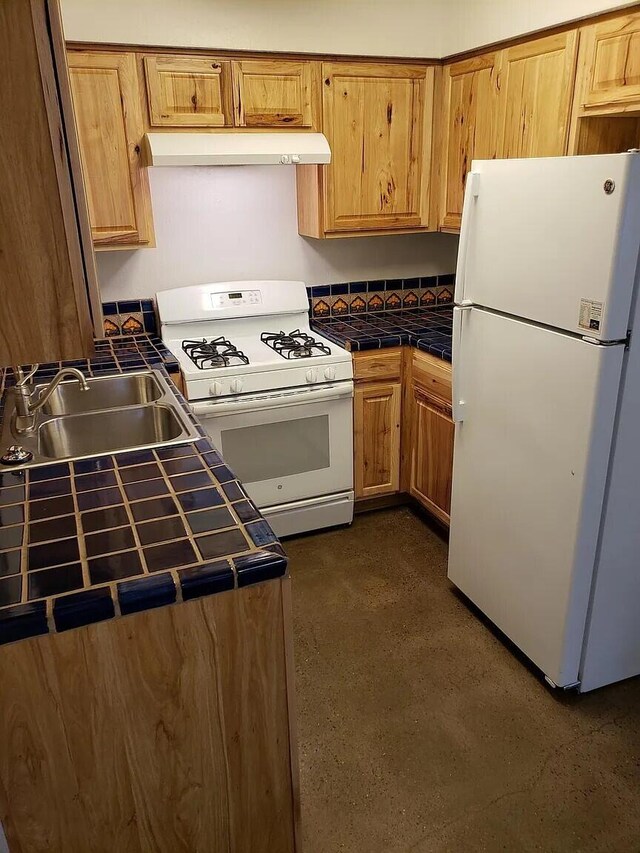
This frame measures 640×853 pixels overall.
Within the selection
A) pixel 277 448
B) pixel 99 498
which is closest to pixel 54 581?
pixel 99 498

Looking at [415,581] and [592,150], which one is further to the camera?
[415,581]

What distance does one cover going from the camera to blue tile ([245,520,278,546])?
1.26 metres

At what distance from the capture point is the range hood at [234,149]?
8.46 ft

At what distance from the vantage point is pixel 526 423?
6.73ft

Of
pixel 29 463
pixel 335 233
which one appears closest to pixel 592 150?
pixel 335 233

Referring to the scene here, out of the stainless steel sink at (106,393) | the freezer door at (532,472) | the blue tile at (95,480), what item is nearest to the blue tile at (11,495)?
the blue tile at (95,480)

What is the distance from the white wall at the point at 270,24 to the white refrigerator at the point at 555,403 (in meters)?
1.20

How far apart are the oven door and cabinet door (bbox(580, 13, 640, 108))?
1478mm

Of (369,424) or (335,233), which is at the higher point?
(335,233)

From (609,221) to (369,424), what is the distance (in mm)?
1666

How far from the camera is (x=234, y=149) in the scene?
2.67m

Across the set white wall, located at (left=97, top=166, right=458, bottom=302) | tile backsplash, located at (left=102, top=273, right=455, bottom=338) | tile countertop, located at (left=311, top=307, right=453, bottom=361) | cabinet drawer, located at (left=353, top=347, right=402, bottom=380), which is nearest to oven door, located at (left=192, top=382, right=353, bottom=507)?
cabinet drawer, located at (left=353, top=347, right=402, bottom=380)

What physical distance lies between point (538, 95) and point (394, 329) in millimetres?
1188

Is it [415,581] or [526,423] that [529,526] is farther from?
[415,581]
